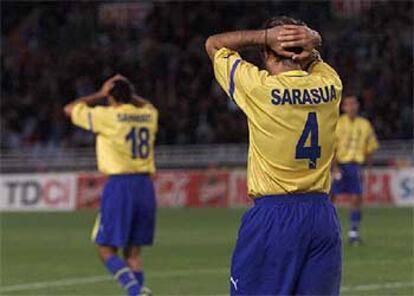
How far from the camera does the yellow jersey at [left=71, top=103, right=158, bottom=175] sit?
13633 mm

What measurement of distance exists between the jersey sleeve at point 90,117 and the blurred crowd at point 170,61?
19.7 metres

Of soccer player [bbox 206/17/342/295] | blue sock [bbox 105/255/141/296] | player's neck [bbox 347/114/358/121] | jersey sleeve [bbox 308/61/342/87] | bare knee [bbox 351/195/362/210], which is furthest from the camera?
player's neck [bbox 347/114/358/121]

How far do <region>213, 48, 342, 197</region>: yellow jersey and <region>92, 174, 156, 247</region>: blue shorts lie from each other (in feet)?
20.1

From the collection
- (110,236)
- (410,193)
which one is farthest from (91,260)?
Result: (410,193)

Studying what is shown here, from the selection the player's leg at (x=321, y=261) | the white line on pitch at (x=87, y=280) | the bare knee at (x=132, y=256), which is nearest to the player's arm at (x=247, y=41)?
the player's leg at (x=321, y=261)

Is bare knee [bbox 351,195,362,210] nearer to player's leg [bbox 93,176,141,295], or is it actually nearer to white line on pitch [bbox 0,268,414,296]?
white line on pitch [bbox 0,268,414,296]

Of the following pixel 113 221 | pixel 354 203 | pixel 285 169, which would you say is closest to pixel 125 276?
pixel 113 221

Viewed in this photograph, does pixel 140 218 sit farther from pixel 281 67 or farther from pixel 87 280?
pixel 281 67

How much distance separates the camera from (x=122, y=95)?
1357 centimetres

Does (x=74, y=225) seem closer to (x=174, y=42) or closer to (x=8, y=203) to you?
(x=8, y=203)

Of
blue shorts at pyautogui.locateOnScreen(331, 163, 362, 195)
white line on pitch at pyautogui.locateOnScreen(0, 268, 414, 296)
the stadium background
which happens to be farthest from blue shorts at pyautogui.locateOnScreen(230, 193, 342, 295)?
the stadium background

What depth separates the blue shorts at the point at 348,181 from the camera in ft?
70.5

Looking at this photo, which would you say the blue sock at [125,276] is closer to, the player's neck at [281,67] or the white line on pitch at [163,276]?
the white line on pitch at [163,276]

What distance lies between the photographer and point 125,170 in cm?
1366
